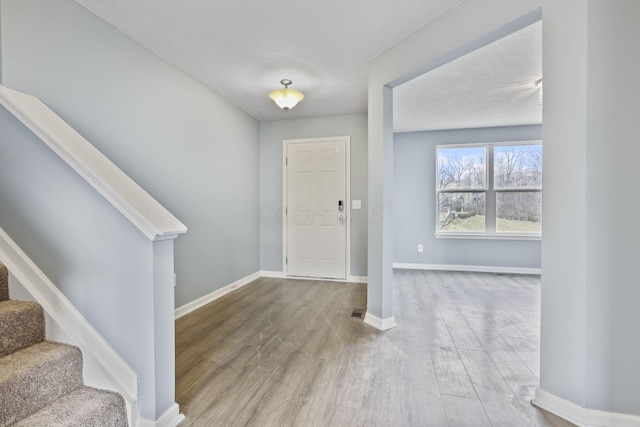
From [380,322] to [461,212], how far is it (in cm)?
314

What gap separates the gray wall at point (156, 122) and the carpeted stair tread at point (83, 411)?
1.52 metres

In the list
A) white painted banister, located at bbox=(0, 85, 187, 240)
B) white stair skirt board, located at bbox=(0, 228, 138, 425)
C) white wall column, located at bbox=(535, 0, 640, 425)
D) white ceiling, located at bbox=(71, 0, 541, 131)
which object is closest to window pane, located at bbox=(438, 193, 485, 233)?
white ceiling, located at bbox=(71, 0, 541, 131)

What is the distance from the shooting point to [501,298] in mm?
3385

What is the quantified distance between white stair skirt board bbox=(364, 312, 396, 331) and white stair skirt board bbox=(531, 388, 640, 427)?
120cm

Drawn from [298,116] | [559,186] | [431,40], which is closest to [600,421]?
[559,186]

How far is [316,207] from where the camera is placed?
4219 mm

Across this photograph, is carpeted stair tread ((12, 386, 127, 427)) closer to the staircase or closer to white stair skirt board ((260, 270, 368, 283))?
the staircase

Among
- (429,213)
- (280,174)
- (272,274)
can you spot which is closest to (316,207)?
(280,174)

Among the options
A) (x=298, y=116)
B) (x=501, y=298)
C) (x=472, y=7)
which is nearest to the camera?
(x=472, y=7)

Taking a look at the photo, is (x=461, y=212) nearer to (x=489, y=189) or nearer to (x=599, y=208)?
(x=489, y=189)

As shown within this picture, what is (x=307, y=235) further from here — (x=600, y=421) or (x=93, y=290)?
(x=600, y=421)

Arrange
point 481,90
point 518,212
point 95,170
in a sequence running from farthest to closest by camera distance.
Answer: point 518,212, point 481,90, point 95,170

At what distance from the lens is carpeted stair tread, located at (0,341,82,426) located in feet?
3.54

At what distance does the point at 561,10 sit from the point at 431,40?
0.84 m
